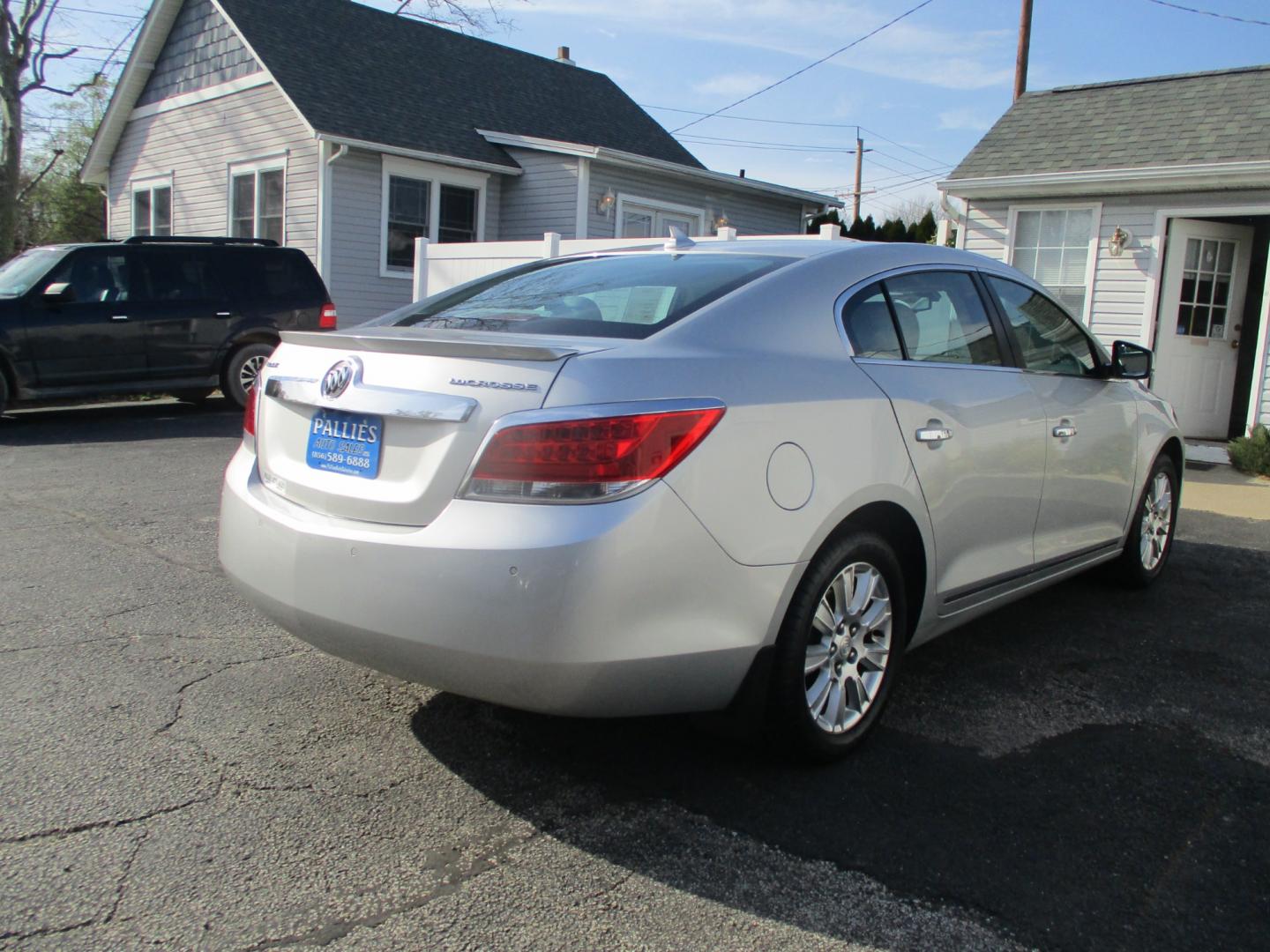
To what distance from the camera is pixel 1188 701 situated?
4066mm

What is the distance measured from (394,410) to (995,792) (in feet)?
6.78

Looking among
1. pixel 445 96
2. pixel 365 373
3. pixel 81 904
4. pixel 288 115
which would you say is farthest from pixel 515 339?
pixel 445 96

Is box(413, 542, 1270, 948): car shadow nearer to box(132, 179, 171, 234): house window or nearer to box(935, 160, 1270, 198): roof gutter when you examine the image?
box(935, 160, 1270, 198): roof gutter

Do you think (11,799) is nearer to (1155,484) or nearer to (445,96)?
(1155,484)

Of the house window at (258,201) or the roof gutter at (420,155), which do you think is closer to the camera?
the roof gutter at (420,155)

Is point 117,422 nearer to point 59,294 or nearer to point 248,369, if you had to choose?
point 59,294

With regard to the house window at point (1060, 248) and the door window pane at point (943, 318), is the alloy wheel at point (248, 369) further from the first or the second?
the door window pane at point (943, 318)

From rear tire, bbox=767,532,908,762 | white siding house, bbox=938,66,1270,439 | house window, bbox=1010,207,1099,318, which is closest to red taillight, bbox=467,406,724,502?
rear tire, bbox=767,532,908,762

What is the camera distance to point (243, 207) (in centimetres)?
1773

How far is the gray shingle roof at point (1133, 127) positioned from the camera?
1103cm

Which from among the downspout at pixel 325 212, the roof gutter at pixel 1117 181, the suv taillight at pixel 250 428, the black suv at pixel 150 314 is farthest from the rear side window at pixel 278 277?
the suv taillight at pixel 250 428

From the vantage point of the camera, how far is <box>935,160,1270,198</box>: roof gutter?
1052 centimetres

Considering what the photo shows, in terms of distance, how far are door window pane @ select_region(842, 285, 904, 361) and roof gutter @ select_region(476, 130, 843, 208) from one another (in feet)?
43.3

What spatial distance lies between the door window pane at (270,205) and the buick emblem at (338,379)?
48.6ft
